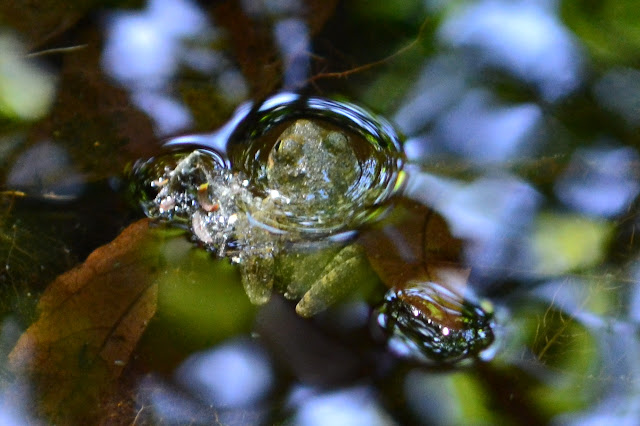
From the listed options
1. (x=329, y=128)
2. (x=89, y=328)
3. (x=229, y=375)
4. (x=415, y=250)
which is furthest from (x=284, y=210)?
(x=89, y=328)

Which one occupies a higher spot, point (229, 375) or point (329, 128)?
point (329, 128)

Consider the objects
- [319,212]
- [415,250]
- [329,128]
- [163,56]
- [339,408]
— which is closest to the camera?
[339,408]

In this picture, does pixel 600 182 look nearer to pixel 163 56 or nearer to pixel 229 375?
pixel 229 375

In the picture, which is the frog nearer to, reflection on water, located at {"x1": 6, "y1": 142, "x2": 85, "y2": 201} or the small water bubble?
the small water bubble

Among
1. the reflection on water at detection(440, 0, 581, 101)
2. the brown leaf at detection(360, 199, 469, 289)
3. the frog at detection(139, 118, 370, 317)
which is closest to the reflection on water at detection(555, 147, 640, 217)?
the reflection on water at detection(440, 0, 581, 101)

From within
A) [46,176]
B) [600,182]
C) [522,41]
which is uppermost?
[522,41]

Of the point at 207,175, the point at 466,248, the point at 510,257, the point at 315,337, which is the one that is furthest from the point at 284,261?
the point at 510,257

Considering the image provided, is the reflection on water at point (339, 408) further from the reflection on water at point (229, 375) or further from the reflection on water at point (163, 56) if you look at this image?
the reflection on water at point (163, 56)
